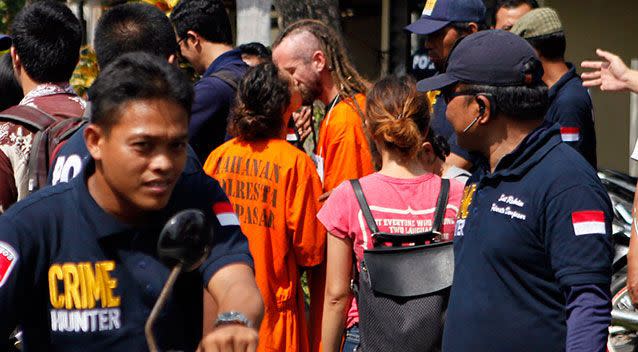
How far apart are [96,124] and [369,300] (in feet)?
6.41

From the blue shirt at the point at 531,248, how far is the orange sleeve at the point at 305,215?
1735 millimetres

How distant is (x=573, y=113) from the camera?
19.9 ft

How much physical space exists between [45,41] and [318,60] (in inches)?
66.3

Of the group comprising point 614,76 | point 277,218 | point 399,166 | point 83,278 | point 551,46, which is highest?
point 614,76

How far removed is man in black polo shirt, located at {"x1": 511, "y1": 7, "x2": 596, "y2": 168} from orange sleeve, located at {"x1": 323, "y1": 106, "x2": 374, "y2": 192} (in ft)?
3.40

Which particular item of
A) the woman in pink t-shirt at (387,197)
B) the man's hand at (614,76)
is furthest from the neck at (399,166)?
the man's hand at (614,76)

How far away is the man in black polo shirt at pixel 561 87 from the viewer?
6.05m

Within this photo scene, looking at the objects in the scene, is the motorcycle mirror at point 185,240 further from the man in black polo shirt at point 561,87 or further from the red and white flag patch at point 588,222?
the man in black polo shirt at point 561,87

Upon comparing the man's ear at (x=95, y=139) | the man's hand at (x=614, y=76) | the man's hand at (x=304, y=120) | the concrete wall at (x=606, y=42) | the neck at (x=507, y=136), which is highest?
the man's ear at (x=95, y=139)

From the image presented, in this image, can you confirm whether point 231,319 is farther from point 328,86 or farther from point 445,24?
point 445,24

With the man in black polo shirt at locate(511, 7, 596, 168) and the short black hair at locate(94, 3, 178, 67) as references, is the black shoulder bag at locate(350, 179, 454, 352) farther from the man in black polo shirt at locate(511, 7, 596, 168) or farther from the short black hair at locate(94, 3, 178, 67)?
the man in black polo shirt at locate(511, 7, 596, 168)

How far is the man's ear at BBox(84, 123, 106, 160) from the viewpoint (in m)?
3.12

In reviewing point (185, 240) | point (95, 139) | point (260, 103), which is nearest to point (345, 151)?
point (260, 103)

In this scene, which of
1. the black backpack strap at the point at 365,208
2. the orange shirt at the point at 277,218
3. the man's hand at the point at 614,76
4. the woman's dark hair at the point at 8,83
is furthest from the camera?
the woman's dark hair at the point at 8,83
